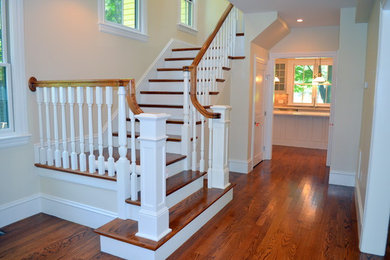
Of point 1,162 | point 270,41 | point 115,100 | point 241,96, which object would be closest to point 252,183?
point 241,96

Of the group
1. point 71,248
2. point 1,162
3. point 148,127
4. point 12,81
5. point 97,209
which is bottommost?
point 71,248

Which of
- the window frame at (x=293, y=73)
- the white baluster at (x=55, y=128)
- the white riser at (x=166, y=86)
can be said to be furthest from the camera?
the window frame at (x=293, y=73)

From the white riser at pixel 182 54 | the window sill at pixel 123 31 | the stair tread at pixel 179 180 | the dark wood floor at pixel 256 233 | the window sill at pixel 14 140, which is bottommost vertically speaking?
the dark wood floor at pixel 256 233

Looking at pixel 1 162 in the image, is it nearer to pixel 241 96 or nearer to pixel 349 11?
pixel 241 96

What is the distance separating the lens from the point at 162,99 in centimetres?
461

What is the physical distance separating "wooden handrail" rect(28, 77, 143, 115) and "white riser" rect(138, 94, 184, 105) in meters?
1.79

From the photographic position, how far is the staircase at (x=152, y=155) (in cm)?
238

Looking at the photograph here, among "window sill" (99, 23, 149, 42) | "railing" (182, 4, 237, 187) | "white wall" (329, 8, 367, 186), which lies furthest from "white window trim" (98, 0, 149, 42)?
"white wall" (329, 8, 367, 186)

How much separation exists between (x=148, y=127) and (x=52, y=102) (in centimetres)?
142

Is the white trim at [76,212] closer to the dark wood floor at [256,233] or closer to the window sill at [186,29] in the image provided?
the dark wood floor at [256,233]

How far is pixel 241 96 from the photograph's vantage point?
5148 millimetres

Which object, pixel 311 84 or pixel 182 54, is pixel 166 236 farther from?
pixel 311 84

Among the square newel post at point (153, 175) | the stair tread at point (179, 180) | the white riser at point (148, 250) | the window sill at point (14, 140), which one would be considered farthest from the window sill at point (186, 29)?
the white riser at point (148, 250)

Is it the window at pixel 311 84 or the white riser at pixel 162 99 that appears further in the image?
the window at pixel 311 84
